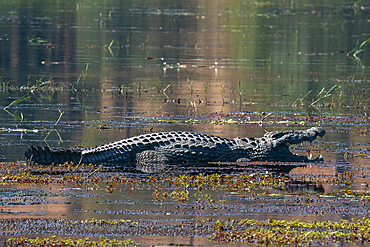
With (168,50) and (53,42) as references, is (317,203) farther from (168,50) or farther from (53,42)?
(53,42)

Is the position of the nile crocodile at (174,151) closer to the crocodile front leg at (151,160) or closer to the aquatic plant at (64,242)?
the crocodile front leg at (151,160)

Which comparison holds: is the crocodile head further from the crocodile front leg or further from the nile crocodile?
the crocodile front leg

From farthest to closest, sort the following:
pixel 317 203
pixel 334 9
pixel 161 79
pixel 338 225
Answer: pixel 334 9 → pixel 161 79 → pixel 317 203 → pixel 338 225

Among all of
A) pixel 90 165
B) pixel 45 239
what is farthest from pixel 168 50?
pixel 45 239

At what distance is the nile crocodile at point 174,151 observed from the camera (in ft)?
33.9

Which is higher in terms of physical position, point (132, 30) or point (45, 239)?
point (132, 30)

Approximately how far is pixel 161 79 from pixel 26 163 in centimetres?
996

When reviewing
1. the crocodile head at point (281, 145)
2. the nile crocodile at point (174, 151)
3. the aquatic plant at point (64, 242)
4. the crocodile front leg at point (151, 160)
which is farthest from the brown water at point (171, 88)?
the crocodile front leg at point (151, 160)

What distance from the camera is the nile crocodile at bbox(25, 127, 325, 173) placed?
407 inches

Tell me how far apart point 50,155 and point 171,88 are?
832cm

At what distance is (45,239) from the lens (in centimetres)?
683

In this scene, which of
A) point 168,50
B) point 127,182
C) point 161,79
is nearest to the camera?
point 127,182

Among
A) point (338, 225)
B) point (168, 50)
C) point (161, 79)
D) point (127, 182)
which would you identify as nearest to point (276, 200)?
point (338, 225)

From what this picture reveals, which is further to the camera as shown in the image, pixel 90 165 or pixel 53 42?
pixel 53 42
